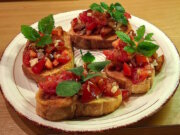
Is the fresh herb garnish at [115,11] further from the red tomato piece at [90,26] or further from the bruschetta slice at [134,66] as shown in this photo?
the bruschetta slice at [134,66]

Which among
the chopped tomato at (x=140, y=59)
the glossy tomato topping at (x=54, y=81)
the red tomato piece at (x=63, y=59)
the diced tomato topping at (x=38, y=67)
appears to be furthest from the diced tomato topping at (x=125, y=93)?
the diced tomato topping at (x=38, y=67)

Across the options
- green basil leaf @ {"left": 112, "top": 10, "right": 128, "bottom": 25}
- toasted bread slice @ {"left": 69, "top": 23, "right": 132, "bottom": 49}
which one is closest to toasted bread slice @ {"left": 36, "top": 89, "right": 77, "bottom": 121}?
toasted bread slice @ {"left": 69, "top": 23, "right": 132, "bottom": 49}

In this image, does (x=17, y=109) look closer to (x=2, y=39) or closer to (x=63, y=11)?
(x=2, y=39)

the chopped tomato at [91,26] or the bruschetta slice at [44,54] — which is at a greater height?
the chopped tomato at [91,26]

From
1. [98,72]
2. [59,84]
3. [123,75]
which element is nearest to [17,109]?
[59,84]

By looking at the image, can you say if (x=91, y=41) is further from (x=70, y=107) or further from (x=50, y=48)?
(x=70, y=107)

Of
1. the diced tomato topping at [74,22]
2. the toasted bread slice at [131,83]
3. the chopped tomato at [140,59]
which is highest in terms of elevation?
the diced tomato topping at [74,22]

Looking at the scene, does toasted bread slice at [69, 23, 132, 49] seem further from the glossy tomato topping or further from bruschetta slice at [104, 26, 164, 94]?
the glossy tomato topping
